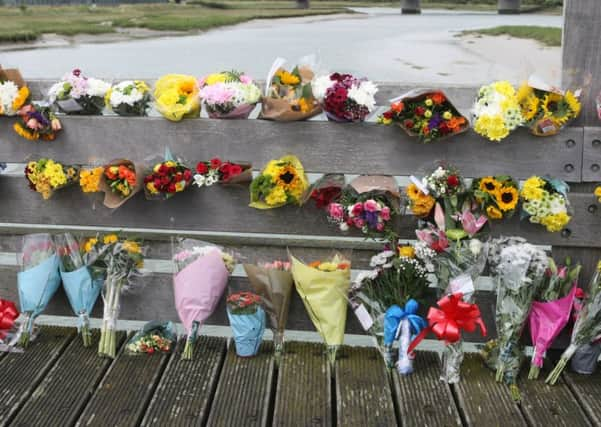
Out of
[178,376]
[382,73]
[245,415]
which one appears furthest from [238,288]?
[382,73]

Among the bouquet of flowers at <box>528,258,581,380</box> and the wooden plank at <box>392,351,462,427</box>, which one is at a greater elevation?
the bouquet of flowers at <box>528,258,581,380</box>

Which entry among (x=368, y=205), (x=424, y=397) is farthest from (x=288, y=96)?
(x=424, y=397)

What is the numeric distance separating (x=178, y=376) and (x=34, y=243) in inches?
34.6

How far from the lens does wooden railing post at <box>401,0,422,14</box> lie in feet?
180

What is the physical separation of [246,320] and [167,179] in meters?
0.64

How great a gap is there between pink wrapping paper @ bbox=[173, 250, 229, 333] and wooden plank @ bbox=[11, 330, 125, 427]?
14.0 inches

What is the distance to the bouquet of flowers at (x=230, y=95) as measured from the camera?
11.7ft

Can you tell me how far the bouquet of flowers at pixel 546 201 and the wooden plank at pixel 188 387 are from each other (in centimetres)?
136

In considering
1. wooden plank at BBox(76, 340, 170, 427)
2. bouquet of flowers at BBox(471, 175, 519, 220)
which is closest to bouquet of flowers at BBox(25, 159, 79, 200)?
wooden plank at BBox(76, 340, 170, 427)

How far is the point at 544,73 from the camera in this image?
3.44m

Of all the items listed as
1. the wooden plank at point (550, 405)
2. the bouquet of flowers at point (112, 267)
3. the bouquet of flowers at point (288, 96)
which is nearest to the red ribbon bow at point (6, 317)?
the bouquet of flowers at point (112, 267)

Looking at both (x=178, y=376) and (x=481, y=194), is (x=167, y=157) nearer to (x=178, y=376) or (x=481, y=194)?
(x=178, y=376)

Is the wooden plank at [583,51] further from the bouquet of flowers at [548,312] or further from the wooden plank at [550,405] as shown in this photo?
the wooden plank at [550,405]

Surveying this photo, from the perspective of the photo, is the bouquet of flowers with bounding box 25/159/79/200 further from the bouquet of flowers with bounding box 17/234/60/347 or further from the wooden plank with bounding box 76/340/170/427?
the wooden plank with bounding box 76/340/170/427
